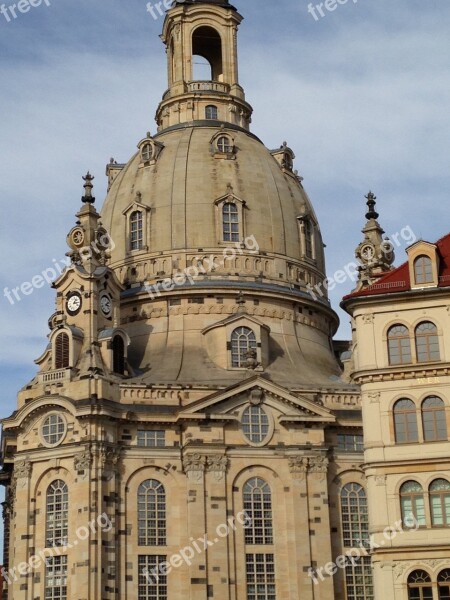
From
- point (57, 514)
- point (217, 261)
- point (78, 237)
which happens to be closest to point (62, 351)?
point (78, 237)

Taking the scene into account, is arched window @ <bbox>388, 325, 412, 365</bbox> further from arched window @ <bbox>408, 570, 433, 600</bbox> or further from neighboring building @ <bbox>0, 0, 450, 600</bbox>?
neighboring building @ <bbox>0, 0, 450, 600</bbox>

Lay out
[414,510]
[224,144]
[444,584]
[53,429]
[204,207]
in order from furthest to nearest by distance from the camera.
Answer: [224,144] → [204,207] → [53,429] → [414,510] → [444,584]

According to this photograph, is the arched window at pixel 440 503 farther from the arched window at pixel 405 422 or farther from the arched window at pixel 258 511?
the arched window at pixel 258 511

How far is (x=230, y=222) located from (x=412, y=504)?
35.8 metres

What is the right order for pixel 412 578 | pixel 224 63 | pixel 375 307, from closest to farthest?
1. pixel 412 578
2. pixel 375 307
3. pixel 224 63

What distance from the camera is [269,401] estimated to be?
260ft

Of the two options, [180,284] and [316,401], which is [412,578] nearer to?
[316,401]

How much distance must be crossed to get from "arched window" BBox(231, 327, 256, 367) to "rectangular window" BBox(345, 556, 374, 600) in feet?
47.5

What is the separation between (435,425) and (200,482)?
22345 millimetres

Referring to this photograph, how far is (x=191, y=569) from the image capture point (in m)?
75.0

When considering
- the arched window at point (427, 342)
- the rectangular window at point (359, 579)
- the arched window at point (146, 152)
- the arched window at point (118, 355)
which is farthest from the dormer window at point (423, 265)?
the arched window at point (146, 152)

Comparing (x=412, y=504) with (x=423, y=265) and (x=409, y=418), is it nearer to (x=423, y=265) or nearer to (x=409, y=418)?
(x=409, y=418)

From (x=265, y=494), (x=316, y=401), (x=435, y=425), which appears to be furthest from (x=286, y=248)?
(x=435, y=425)

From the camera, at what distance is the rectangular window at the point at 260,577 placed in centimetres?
7581
